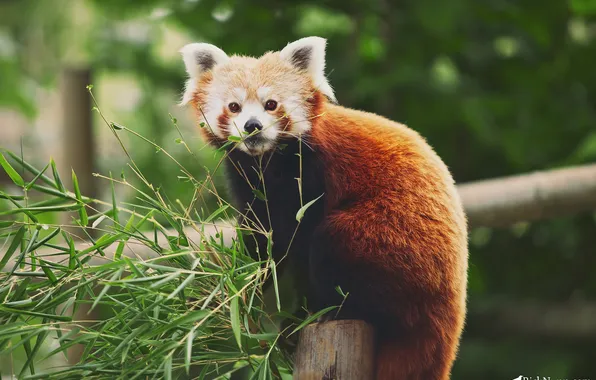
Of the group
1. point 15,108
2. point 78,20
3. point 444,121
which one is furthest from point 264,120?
point 78,20

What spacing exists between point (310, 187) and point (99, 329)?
514 mm

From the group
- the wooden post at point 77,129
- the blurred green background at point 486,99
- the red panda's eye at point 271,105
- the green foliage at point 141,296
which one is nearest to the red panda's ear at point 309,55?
the red panda's eye at point 271,105

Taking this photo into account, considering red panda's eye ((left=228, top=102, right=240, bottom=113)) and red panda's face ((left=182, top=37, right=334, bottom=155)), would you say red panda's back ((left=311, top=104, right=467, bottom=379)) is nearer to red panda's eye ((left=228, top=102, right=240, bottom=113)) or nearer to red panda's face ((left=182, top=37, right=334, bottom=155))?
red panda's face ((left=182, top=37, right=334, bottom=155))

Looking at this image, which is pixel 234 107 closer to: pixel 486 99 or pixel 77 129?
pixel 486 99

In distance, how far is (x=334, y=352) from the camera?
1.32 metres

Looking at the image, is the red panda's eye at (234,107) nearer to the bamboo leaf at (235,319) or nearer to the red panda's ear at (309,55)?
the red panda's ear at (309,55)

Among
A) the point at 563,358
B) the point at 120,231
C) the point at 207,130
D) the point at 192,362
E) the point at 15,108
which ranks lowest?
the point at 563,358

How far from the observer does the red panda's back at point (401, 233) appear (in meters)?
1.41

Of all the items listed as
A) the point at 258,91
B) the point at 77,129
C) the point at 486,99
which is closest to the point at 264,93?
the point at 258,91

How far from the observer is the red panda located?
1.38 m

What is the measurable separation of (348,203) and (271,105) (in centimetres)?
29

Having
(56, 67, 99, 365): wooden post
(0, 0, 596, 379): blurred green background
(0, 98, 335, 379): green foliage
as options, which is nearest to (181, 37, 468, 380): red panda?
(0, 98, 335, 379): green foliage

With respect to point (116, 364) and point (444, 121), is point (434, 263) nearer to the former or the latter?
point (116, 364)

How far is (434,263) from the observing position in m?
1.41
